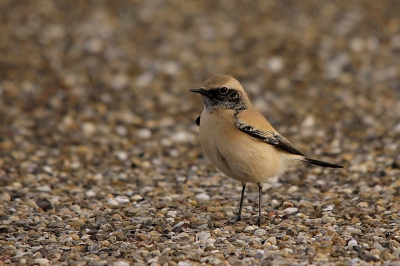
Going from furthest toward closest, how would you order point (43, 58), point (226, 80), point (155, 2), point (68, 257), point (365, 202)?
point (155, 2) < point (43, 58) < point (365, 202) < point (226, 80) < point (68, 257)

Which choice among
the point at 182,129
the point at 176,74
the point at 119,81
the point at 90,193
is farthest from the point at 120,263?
the point at 176,74

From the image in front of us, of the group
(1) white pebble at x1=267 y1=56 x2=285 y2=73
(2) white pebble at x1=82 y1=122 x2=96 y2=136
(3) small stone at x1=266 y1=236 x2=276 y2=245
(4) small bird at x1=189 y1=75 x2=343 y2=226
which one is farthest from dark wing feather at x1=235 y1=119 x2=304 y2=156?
(1) white pebble at x1=267 y1=56 x2=285 y2=73

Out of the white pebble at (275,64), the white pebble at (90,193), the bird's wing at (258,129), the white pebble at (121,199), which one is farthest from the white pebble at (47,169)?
the white pebble at (275,64)

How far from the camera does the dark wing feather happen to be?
7129mm

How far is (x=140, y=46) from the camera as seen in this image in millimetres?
14273

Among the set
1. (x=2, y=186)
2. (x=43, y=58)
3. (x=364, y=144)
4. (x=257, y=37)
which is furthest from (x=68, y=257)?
(x=257, y=37)

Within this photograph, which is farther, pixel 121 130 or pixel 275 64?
pixel 275 64

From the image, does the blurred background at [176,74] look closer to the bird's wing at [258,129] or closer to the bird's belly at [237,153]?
the bird's wing at [258,129]

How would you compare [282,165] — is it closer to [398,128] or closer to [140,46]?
[398,128]

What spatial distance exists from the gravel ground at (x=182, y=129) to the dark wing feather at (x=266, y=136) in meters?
0.79

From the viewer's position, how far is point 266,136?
7.29m

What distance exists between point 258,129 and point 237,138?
325mm

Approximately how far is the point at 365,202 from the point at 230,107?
2.03 m

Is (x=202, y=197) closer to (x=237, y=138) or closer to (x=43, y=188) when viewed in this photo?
(x=237, y=138)
